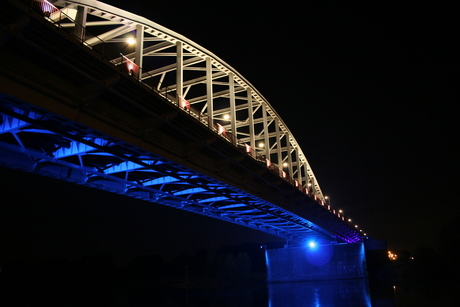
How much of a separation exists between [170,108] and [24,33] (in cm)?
634

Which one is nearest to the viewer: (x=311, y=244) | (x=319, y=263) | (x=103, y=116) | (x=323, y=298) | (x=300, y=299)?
(x=103, y=116)

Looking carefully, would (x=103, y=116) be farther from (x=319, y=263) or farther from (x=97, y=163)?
(x=319, y=263)

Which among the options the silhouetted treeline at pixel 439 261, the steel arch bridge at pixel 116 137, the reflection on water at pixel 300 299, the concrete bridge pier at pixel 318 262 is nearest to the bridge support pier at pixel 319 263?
the concrete bridge pier at pixel 318 262

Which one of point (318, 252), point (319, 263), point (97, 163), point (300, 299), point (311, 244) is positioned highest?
point (97, 163)

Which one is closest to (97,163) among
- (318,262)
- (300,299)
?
(300,299)

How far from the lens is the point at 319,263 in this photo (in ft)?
194

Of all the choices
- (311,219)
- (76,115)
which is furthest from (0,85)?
(311,219)

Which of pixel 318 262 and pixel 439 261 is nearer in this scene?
pixel 439 261

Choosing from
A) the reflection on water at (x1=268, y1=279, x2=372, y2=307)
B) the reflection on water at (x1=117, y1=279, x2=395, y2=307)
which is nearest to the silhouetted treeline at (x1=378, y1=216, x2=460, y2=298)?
the reflection on water at (x1=117, y1=279, x2=395, y2=307)

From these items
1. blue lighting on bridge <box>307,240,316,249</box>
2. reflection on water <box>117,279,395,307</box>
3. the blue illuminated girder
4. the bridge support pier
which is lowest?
reflection on water <box>117,279,395,307</box>

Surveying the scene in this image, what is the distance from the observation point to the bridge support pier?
5897cm

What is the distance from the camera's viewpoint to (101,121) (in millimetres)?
13383

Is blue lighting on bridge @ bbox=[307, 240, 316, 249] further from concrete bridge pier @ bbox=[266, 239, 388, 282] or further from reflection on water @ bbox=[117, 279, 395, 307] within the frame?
reflection on water @ bbox=[117, 279, 395, 307]

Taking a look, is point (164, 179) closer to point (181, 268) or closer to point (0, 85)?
point (0, 85)
